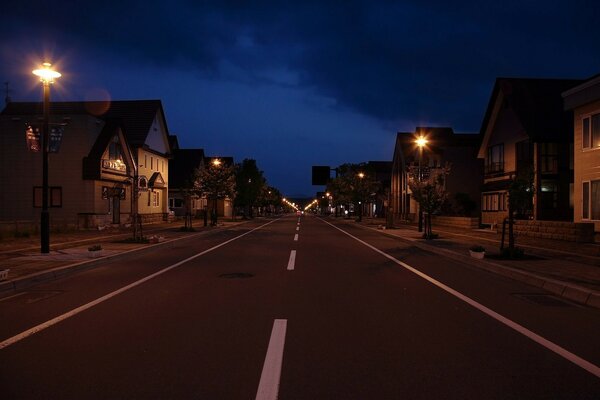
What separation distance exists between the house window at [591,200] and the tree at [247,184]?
43.6 m

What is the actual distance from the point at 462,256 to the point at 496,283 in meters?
4.87

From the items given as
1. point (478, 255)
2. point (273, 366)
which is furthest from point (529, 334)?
point (478, 255)

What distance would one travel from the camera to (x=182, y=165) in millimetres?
65125

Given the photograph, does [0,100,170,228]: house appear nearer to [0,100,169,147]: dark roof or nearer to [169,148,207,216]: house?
[0,100,169,147]: dark roof

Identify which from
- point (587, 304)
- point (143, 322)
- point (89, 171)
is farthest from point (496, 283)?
point (89, 171)

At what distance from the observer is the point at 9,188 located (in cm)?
3341

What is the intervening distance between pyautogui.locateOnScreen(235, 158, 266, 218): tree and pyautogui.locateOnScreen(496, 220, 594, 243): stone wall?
40519mm

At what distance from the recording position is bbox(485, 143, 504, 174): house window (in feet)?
132

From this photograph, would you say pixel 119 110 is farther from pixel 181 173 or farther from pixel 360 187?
pixel 360 187

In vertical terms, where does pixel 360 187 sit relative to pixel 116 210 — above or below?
above

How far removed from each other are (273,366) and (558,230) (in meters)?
22.4

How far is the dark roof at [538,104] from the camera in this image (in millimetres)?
33625

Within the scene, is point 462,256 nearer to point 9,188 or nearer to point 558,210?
point 558,210

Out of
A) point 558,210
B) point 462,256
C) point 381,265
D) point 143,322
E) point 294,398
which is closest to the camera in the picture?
point 294,398
